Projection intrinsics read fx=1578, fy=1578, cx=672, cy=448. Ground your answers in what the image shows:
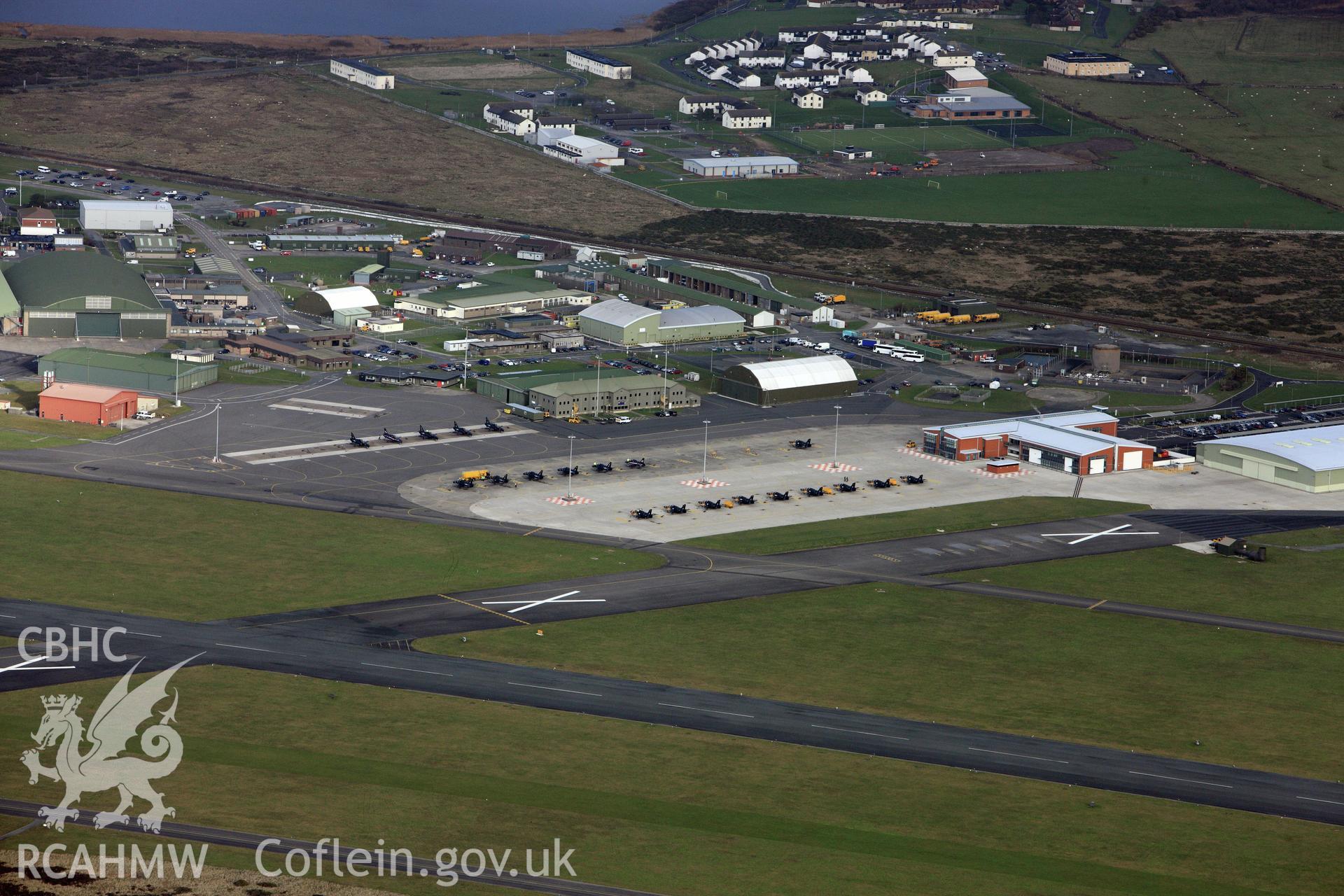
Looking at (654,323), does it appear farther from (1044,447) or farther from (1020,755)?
(1020,755)

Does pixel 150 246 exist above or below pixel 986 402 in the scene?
above

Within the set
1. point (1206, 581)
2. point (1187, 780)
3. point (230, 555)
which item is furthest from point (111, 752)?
point (1206, 581)

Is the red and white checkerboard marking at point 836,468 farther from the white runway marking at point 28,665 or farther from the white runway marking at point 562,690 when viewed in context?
the white runway marking at point 28,665

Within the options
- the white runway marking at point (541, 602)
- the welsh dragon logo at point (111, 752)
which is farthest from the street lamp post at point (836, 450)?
the welsh dragon logo at point (111, 752)

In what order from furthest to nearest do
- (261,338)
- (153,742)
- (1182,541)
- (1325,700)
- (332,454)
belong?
A: (261,338)
(332,454)
(1182,541)
(1325,700)
(153,742)

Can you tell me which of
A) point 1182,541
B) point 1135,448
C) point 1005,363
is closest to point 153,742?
point 1182,541

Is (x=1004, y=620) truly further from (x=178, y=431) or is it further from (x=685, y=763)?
(x=178, y=431)

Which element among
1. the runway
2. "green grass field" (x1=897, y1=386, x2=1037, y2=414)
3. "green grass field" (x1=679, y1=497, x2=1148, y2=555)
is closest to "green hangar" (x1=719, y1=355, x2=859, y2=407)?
"green grass field" (x1=897, y1=386, x2=1037, y2=414)
